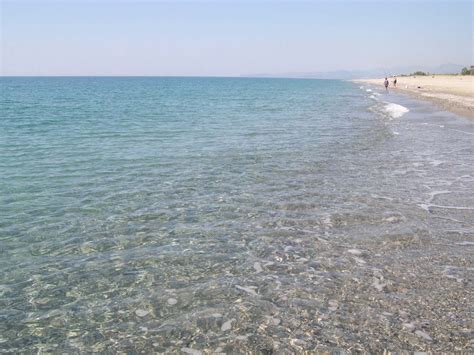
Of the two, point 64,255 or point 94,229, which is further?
point 94,229

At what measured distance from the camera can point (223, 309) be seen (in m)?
5.79

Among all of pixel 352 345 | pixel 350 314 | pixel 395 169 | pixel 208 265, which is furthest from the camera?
pixel 395 169

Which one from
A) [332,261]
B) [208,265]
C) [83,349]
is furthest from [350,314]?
[83,349]

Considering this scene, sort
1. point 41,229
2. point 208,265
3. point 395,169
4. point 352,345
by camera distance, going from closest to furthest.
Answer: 1. point 352,345
2. point 208,265
3. point 41,229
4. point 395,169

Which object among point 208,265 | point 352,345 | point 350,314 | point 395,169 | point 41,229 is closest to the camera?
point 352,345

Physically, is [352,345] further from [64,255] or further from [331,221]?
[64,255]

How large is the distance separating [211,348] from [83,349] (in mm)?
1558

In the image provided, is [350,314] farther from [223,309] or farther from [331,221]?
[331,221]

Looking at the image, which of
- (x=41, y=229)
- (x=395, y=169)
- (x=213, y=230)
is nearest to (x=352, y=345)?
(x=213, y=230)

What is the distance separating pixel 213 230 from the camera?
28.6 feet

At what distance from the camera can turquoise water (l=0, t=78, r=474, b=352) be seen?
5.33m

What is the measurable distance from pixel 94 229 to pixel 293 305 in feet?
16.0

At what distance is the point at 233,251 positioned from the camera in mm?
7707

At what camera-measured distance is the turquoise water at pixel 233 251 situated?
533 cm
